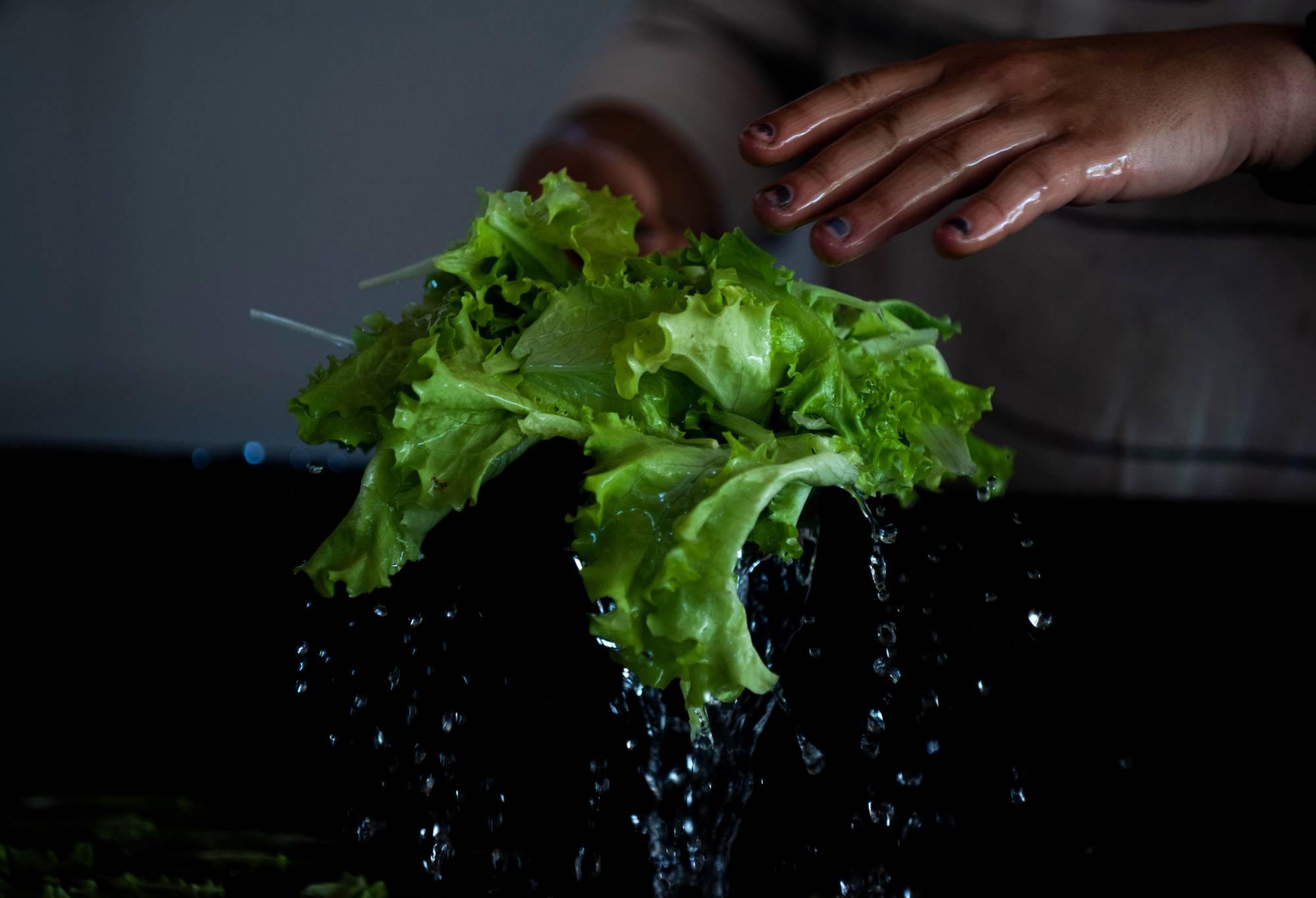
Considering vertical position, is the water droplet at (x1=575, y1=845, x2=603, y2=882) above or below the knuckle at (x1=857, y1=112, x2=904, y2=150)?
below

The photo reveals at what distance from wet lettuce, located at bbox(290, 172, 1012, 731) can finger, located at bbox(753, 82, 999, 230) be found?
0.14ft

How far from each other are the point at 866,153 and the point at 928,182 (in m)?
0.04

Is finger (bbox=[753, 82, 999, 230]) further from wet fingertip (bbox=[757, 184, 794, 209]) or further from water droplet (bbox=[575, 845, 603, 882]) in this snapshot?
water droplet (bbox=[575, 845, 603, 882])

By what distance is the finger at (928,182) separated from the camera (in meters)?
0.60

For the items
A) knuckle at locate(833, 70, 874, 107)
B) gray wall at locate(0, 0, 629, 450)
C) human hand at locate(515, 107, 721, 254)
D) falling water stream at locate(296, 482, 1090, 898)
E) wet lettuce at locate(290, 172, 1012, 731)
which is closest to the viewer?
wet lettuce at locate(290, 172, 1012, 731)

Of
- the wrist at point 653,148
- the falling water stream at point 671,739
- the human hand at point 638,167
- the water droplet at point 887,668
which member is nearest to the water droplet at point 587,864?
the falling water stream at point 671,739

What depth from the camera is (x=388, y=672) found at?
788 mm

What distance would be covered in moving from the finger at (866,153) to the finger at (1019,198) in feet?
0.18

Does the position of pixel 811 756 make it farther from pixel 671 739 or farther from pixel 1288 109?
pixel 1288 109

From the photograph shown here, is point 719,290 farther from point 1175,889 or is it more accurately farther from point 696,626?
point 1175,889

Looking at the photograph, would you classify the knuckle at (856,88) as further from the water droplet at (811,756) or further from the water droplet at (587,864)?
the water droplet at (587,864)

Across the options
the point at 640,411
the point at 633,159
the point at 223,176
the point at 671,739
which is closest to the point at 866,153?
the point at 640,411

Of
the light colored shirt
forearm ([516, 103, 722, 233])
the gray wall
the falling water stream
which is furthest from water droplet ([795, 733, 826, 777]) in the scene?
the gray wall

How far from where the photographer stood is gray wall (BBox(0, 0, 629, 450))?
205 centimetres
